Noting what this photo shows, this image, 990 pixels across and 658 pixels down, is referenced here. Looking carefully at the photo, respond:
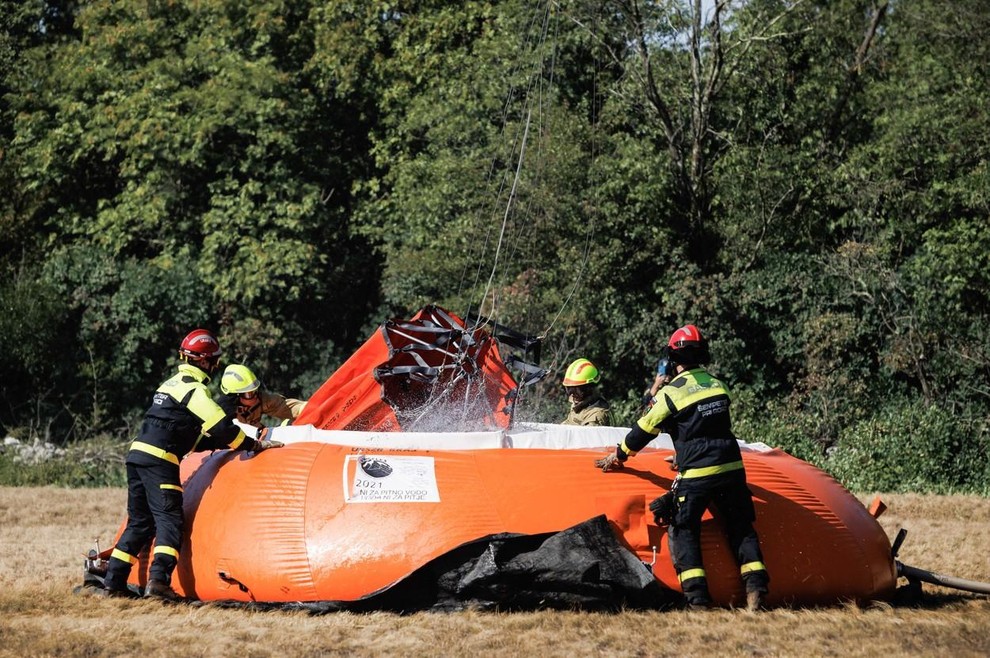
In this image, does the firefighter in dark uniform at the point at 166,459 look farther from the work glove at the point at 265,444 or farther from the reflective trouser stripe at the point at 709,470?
the reflective trouser stripe at the point at 709,470

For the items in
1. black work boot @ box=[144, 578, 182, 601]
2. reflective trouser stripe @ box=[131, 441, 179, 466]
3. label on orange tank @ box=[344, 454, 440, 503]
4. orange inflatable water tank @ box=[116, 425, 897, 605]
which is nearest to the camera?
orange inflatable water tank @ box=[116, 425, 897, 605]

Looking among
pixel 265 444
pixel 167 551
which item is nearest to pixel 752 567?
pixel 265 444

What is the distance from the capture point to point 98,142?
2392cm

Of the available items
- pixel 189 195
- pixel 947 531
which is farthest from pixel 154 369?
pixel 947 531

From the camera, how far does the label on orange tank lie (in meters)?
7.70

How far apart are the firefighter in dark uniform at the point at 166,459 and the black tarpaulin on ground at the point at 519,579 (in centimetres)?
108

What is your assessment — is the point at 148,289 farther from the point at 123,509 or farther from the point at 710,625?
the point at 710,625

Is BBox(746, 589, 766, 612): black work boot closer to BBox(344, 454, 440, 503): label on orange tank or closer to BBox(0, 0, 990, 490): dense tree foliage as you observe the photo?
BBox(344, 454, 440, 503): label on orange tank

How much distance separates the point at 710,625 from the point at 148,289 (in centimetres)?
1710

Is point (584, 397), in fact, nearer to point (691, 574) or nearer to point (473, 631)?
point (691, 574)

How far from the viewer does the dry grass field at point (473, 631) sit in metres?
6.65

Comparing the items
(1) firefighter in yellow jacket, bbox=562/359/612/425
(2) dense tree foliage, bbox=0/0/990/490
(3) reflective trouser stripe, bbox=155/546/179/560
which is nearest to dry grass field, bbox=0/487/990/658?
(3) reflective trouser stripe, bbox=155/546/179/560

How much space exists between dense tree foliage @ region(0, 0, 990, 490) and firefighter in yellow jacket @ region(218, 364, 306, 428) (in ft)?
21.1

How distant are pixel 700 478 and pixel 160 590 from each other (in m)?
3.41
